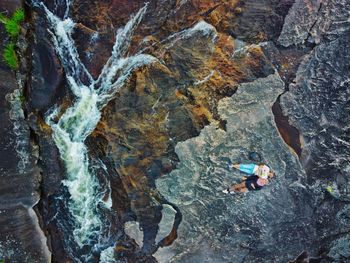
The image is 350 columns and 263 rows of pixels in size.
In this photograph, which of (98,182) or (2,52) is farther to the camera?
(98,182)

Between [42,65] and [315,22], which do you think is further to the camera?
[42,65]

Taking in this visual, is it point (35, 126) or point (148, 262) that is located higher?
point (35, 126)

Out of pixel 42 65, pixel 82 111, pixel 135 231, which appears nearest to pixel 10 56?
pixel 42 65

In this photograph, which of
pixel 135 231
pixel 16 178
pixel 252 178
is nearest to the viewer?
pixel 252 178

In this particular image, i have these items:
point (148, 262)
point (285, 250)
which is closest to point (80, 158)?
point (148, 262)

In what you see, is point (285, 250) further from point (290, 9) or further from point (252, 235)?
point (290, 9)

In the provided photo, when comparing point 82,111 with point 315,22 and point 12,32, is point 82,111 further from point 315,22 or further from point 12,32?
point 315,22

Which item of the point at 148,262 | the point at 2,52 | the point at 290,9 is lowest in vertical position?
the point at 148,262
